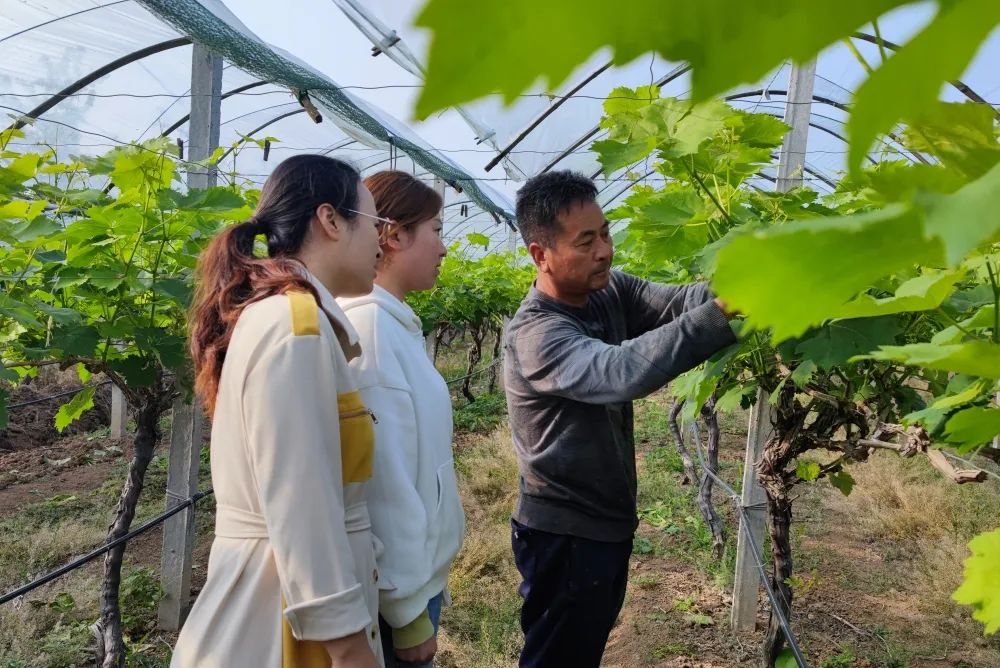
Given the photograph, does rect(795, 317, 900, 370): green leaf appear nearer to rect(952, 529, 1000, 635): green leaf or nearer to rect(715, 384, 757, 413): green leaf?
rect(715, 384, 757, 413): green leaf

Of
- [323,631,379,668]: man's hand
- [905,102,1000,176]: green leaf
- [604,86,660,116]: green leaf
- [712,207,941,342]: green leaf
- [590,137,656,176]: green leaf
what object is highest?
[604,86,660,116]: green leaf

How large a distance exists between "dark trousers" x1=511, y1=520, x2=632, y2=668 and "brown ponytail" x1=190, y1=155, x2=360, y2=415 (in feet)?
3.67

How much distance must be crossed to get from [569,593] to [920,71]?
6.87ft

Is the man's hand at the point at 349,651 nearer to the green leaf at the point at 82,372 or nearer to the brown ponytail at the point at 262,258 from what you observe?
the brown ponytail at the point at 262,258

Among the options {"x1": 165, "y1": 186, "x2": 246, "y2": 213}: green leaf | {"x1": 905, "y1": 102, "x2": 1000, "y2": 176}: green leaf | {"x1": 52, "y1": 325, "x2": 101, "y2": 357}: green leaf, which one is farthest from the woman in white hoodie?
{"x1": 905, "y1": 102, "x2": 1000, "y2": 176}: green leaf

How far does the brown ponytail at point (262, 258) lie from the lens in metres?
1.38

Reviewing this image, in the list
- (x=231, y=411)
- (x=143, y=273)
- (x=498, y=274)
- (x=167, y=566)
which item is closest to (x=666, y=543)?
(x=167, y=566)

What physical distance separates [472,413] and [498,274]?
196 cm

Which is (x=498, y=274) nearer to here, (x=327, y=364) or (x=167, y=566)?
(x=167, y=566)

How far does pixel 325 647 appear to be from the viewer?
130 cm

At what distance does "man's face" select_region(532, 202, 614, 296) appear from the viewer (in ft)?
6.37

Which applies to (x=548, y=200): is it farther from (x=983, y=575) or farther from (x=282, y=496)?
(x=983, y=575)

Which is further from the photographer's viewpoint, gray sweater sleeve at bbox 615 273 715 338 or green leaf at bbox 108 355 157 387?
green leaf at bbox 108 355 157 387

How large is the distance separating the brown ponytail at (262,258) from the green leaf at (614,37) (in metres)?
1.19
